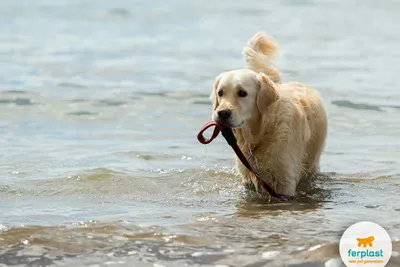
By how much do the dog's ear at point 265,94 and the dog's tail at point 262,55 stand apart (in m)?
0.93

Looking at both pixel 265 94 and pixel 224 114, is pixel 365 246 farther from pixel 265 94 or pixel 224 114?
pixel 265 94

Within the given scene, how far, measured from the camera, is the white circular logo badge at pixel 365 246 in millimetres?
5305

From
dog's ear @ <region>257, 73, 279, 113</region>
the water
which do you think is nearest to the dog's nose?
dog's ear @ <region>257, 73, 279, 113</region>

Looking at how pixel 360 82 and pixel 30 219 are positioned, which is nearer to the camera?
pixel 30 219

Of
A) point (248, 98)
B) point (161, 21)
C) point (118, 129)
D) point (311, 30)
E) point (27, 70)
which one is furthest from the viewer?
point (161, 21)

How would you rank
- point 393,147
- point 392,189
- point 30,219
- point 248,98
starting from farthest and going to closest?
point 393,147, point 392,189, point 248,98, point 30,219

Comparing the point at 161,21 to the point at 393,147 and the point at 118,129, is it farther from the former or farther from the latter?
the point at 393,147

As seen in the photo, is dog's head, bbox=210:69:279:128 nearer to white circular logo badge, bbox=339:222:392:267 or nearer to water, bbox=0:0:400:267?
water, bbox=0:0:400:267

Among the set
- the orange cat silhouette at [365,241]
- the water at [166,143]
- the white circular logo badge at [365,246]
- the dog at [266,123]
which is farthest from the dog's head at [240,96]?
the orange cat silhouette at [365,241]

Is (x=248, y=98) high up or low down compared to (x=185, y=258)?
up

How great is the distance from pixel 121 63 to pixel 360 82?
506cm

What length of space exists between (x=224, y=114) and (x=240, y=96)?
326 mm

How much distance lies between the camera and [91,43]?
1919 cm

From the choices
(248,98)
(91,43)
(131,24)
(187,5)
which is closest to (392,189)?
(248,98)
